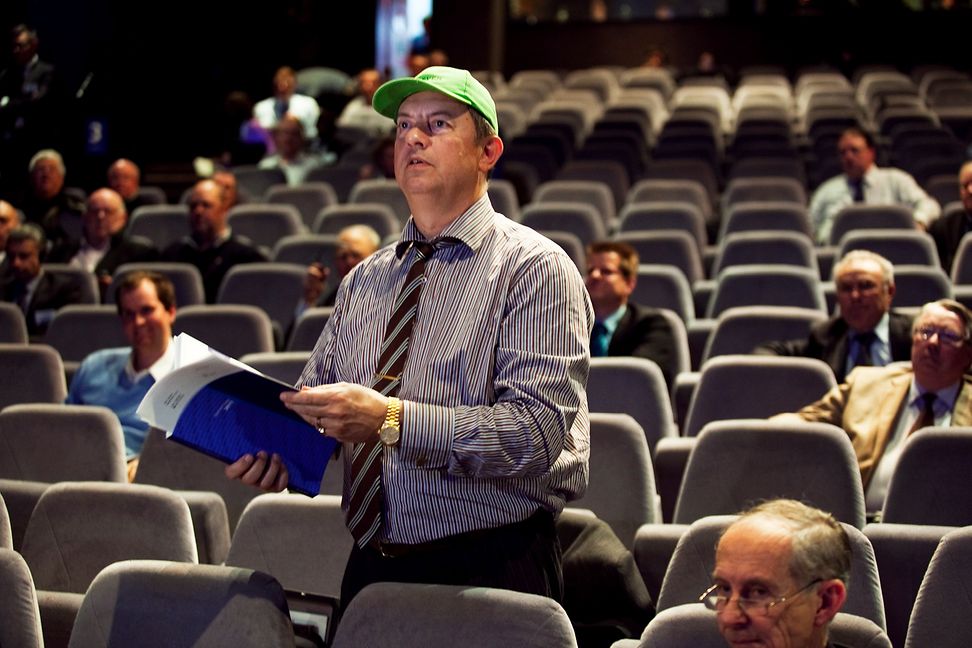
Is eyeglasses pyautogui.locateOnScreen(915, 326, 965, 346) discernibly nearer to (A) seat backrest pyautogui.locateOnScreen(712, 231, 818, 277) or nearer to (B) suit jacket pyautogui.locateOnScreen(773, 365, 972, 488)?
(B) suit jacket pyautogui.locateOnScreen(773, 365, 972, 488)

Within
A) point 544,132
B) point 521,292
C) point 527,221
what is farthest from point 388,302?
point 544,132

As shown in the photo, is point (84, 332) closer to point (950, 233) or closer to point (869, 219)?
point (869, 219)

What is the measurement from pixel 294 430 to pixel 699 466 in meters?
1.37

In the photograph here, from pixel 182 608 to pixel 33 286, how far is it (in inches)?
156

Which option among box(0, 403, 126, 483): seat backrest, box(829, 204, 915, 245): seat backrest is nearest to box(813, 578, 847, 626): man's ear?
box(0, 403, 126, 483): seat backrest

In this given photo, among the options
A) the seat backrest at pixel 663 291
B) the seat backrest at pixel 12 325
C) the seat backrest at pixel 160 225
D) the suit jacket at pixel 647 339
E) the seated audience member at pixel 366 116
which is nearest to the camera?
the suit jacket at pixel 647 339

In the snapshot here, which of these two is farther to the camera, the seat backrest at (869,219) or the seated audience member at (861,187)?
the seated audience member at (861,187)

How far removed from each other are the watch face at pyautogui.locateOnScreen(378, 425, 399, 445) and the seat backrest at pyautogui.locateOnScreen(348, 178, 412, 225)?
220 inches

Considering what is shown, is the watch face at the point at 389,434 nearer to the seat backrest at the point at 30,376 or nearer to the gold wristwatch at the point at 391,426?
the gold wristwatch at the point at 391,426

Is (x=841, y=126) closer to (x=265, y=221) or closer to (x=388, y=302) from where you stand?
(x=265, y=221)

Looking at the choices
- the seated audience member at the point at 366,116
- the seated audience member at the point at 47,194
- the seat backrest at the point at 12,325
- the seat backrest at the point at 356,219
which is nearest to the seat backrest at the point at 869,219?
the seat backrest at the point at 356,219

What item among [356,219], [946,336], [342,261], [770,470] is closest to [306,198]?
[356,219]

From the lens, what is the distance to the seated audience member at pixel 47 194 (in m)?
7.43

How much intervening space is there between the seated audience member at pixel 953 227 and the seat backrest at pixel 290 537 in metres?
3.95
